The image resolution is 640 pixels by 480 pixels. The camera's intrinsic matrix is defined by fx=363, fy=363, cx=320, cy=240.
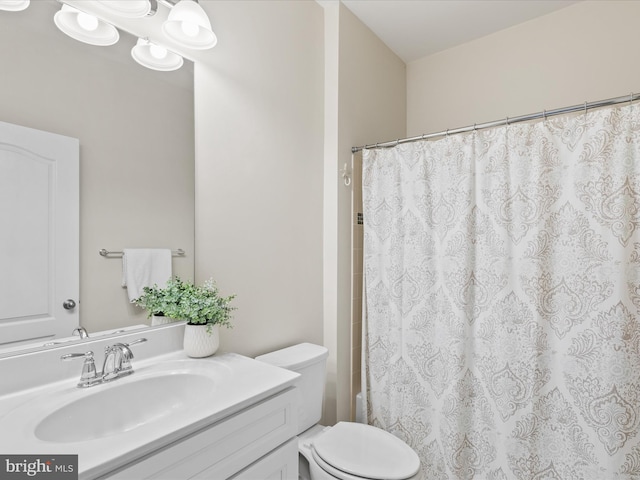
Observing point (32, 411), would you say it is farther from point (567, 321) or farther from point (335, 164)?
point (567, 321)

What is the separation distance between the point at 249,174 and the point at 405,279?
95 centimetres

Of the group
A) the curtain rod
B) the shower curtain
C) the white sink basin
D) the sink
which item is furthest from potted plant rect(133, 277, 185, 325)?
the curtain rod

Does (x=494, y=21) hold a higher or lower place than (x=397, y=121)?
higher

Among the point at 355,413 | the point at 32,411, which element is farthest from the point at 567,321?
the point at 32,411

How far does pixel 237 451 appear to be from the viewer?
0.98m

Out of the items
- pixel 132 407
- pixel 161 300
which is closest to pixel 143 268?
pixel 161 300

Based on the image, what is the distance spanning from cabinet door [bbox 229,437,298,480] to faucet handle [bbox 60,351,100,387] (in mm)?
510

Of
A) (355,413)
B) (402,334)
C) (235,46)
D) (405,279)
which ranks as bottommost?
(355,413)

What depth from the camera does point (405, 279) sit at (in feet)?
6.24

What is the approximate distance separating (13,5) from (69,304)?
87cm

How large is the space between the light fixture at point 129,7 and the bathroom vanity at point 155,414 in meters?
1.09

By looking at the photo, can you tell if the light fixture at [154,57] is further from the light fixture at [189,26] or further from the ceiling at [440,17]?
the ceiling at [440,17]

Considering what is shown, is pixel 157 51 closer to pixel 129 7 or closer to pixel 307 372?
pixel 129 7

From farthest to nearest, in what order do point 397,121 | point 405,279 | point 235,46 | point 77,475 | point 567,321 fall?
1. point 397,121
2. point 405,279
3. point 235,46
4. point 567,321
5. point 77,475
